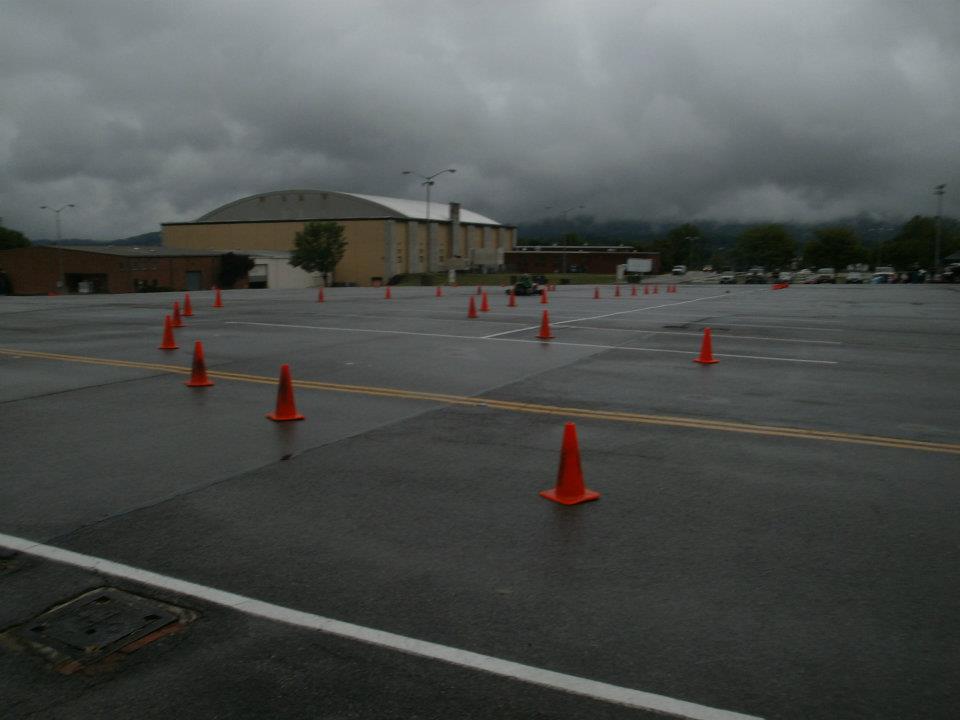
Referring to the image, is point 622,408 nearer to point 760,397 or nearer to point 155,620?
point 760,397

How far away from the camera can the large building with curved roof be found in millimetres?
104938

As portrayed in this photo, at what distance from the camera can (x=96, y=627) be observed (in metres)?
4.13

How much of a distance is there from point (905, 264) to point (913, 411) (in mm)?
198570

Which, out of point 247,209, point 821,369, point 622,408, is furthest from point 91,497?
point 247,209

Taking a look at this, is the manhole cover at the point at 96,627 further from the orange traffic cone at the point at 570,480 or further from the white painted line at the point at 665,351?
the white painted line at the point at 665,351

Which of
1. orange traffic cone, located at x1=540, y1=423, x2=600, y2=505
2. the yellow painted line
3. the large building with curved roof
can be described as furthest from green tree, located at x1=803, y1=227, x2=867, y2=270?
orange traffic cone, located at x1=540, y1=423, x2=600, y2=505

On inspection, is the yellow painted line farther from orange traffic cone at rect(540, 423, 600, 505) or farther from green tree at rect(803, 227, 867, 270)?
green tree at rect(803, 227, 867, 270)

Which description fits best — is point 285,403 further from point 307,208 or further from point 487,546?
point 307,208

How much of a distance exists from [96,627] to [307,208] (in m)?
115

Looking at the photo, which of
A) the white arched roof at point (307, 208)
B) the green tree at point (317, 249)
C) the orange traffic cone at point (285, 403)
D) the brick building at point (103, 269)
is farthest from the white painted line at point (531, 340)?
the white arched roof at point (307, 208)

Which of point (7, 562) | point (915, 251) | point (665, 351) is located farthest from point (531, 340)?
point (915, 251)

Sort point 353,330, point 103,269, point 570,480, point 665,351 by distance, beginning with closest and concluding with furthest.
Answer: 1. point 570,480
2. point 665,351
3. point 353,330
4. point 103,269

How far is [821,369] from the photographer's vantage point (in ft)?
47.6

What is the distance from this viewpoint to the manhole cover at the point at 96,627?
391 centimetres
